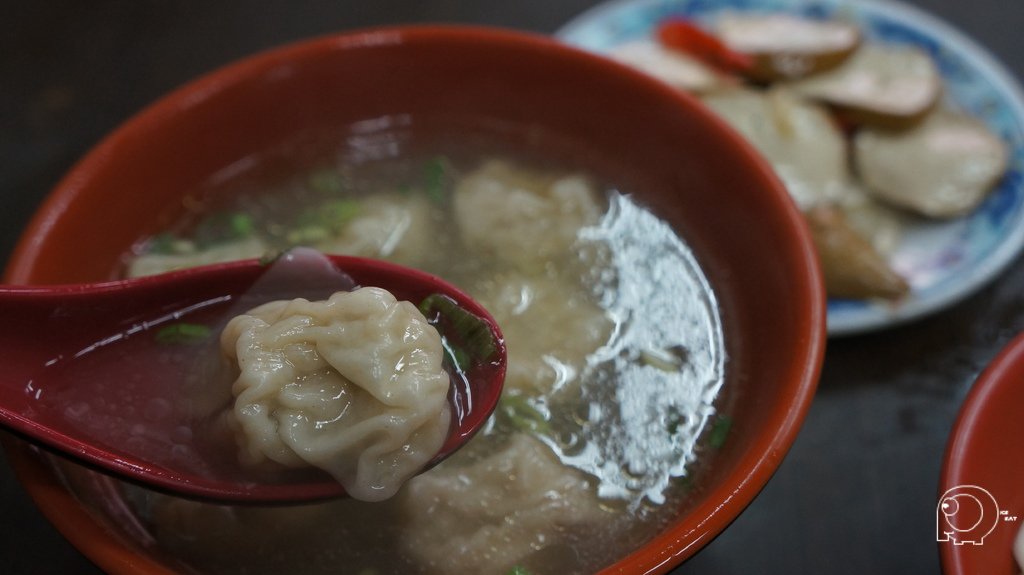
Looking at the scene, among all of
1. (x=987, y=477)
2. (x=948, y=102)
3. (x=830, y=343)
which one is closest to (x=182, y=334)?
(x=987, y=477)

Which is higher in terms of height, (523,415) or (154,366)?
(154,366)

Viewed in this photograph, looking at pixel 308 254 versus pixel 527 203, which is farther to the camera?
pixel 527 203

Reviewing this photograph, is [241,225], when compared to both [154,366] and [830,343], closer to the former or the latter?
[154,366]

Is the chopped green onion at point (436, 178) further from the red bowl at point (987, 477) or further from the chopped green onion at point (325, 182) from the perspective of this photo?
the red bowl at point (987, 477)

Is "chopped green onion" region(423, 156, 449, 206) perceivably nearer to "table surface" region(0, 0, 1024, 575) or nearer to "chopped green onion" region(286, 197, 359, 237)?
"chopped green onion" region(286, 197, 359, 237)

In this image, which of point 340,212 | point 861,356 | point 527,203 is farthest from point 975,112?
point 340,212

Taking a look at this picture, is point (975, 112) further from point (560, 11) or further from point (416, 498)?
point (416, 498)
